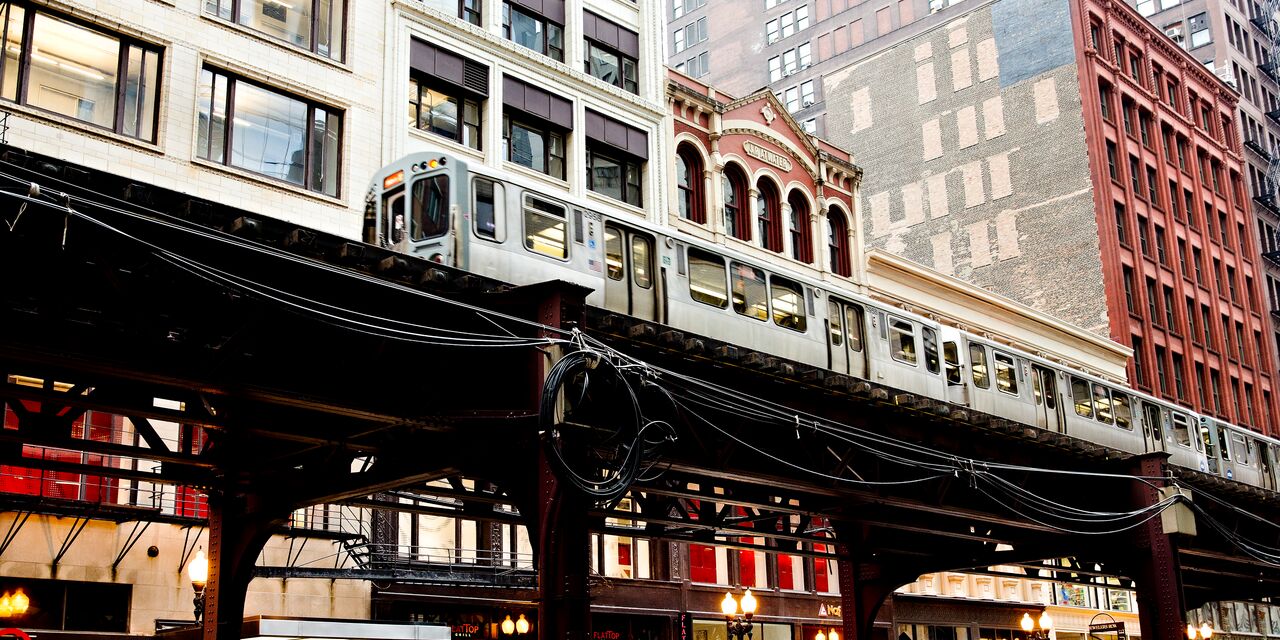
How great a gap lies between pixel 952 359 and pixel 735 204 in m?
14.7

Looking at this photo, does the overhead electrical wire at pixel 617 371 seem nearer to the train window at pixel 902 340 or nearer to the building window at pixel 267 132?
the train window at pixel 902 340

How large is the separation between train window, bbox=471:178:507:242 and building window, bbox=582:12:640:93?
20.4 metres

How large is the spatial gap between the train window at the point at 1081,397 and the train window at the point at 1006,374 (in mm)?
2884

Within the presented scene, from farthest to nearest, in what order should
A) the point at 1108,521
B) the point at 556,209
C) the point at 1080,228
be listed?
the point at 1080,228
the point at 1108,521
the point at 556,209

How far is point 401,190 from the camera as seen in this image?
22375mm

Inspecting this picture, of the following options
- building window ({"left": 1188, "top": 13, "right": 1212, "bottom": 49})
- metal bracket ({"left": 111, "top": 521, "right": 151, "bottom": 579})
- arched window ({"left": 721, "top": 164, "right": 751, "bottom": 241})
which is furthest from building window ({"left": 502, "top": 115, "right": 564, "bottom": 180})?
building window ({"left": 1188, "top": 13, "right": 1212, "bottom": 49})

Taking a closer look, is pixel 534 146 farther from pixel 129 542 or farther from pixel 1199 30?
pixel 1199 30

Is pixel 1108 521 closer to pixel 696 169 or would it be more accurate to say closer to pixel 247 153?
pixel 696 169

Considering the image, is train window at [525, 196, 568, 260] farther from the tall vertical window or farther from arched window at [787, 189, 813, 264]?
arched window at [787, 189, 813, 264]

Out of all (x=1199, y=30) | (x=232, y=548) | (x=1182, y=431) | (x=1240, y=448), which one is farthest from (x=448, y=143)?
(x=1199, y=30)

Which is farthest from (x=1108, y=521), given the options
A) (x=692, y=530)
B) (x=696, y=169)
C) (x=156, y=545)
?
(x=156, y=545)

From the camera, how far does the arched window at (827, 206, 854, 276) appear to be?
49.5 meters

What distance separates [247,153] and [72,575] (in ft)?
33.6

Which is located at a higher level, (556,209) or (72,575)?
(556,209)
